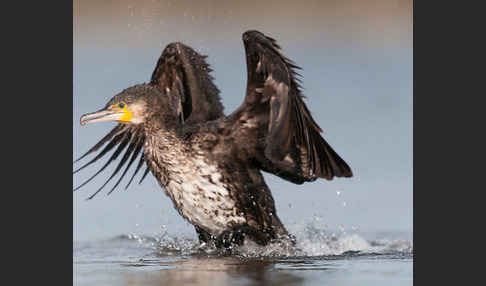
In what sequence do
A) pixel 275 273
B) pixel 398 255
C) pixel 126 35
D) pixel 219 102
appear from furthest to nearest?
pixel 219 102
pixel 126 35
pixel 398 255
pixel 275 273

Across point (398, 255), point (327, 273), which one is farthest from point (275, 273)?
point (398, 255)

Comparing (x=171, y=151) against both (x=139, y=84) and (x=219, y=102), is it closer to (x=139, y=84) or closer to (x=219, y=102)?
(x=139, y=84)

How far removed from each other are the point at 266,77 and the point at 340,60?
32.8 inches

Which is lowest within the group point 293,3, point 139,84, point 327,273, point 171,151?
point 327,273

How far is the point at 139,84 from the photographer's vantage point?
9.74 m

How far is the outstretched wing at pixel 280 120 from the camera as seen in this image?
886 cm

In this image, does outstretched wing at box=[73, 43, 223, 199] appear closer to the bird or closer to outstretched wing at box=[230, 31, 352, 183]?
the bird

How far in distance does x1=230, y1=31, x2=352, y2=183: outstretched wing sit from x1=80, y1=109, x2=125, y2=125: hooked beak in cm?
110

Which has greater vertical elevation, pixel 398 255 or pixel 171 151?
pixel 171 151

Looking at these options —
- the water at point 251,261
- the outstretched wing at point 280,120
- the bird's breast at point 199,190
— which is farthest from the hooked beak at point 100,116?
the water at point 251,261

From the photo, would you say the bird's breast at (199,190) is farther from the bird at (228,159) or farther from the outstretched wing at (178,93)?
the outstretched wing at (178,93)

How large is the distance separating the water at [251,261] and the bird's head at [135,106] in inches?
49.5

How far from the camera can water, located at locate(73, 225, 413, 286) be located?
8039mm

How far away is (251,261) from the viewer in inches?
357
